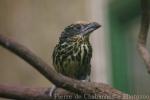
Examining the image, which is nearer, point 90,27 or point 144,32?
point 144,32

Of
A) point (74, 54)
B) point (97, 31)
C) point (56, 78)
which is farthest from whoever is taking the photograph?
point (97, 31)

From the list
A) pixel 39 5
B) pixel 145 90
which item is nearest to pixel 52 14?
pixel 39 5

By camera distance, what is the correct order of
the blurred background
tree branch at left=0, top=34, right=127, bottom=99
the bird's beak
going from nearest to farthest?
tree branch at left=0, top=34, right=127, bottom=99, the bird's beak, the blurred background

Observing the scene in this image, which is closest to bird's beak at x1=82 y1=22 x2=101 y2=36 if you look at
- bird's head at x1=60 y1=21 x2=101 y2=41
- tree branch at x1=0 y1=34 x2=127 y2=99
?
bird's head at x1=60 y1=21 x2=101 y2=41

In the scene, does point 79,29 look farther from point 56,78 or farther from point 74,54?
point 56,78

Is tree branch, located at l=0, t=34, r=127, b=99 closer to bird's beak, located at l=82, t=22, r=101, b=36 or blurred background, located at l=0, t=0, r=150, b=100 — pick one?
bird's beak, located at l=82, t=22, r=101, b=36

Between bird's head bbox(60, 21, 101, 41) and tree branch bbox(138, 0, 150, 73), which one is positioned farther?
bird's head bbox(60, 21, 101, 41)

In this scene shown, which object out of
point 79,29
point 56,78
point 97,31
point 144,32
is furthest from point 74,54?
point 97,31
